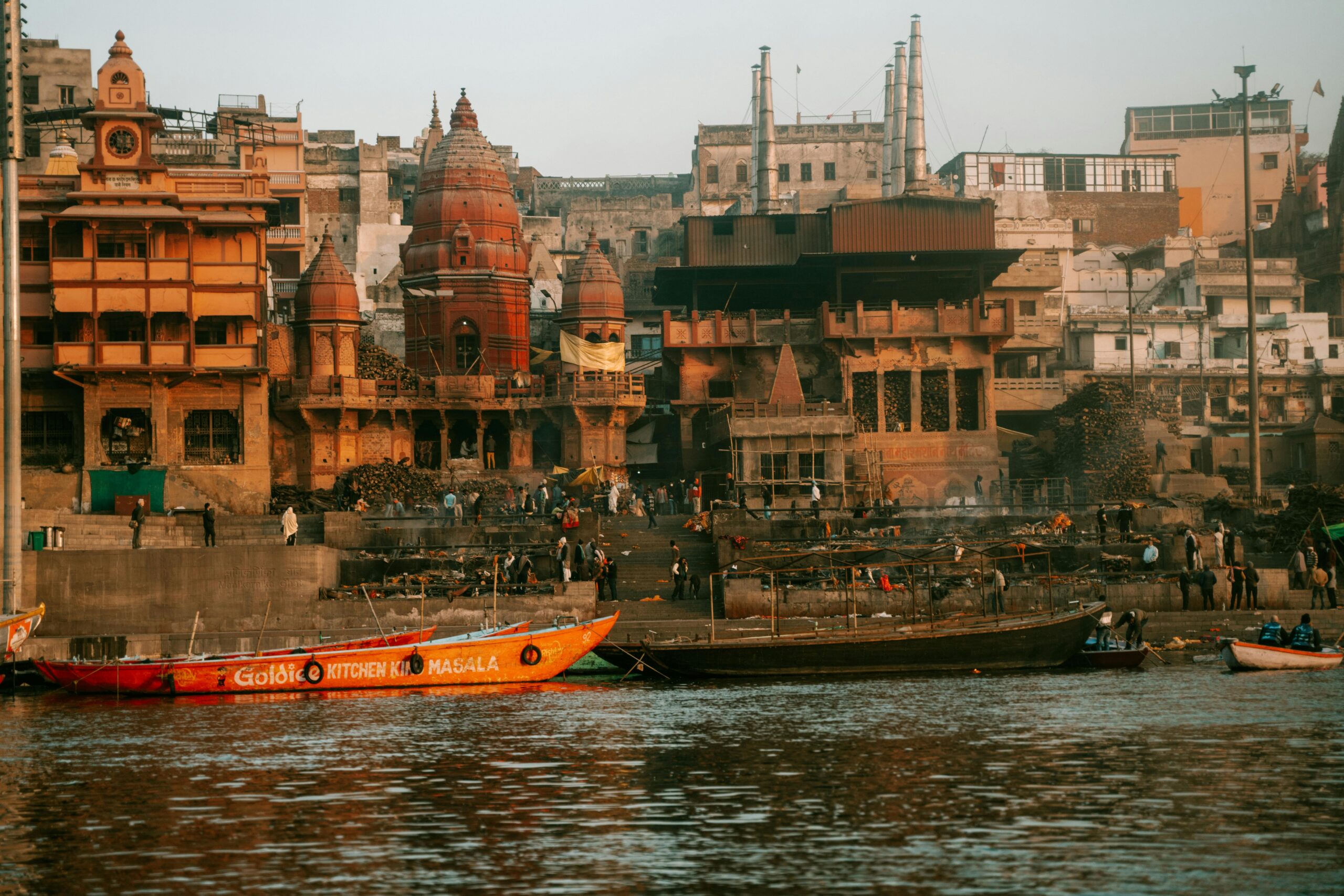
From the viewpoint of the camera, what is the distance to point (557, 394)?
218ft

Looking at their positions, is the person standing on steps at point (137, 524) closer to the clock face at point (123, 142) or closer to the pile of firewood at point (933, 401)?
the clock face at point (123, 142)

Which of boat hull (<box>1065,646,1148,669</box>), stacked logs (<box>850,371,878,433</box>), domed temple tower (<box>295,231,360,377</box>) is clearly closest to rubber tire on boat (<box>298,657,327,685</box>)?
boat hull (<box>1065,646,1148,669</box>)

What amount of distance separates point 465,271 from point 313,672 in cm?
3738

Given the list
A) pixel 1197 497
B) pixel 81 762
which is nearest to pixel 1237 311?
pixel 1197 497

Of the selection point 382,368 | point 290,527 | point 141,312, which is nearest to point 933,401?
point 382,368

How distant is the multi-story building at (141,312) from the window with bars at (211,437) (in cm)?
5

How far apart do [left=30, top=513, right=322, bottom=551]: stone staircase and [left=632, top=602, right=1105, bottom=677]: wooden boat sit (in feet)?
52.2

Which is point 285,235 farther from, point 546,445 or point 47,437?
point 47,437

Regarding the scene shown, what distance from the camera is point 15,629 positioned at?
37938 millimetres

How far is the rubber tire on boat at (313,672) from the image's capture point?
36.6 metres

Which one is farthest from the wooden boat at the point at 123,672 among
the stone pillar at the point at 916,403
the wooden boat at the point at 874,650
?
the stone pillar at the point at 916,403

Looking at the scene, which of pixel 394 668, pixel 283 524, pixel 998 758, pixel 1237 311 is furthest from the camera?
pixel 1237 311

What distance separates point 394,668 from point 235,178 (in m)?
29.3

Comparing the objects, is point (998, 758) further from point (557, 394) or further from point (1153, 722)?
point (557, 394)
